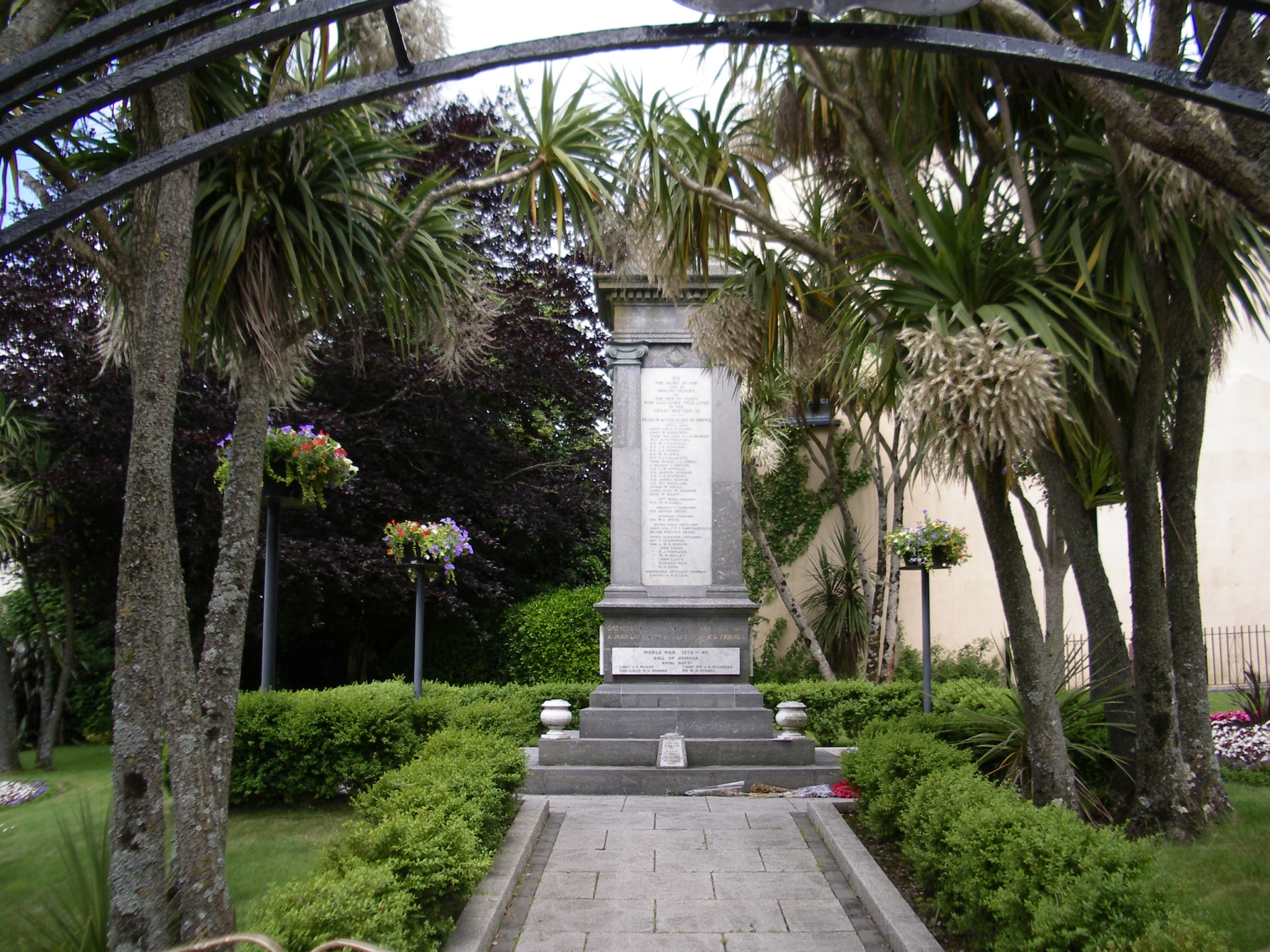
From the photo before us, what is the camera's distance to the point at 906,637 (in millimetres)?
15680

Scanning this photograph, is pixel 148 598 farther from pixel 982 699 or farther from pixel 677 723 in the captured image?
pixel 677 723

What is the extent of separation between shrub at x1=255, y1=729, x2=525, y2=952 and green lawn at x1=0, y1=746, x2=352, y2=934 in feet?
1.62

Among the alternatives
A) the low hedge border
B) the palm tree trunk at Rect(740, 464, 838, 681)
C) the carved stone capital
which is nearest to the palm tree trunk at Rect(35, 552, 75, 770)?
the carved stone capital

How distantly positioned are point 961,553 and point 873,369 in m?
4.14

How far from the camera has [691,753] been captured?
816 centimetres

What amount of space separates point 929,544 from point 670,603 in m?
2.95

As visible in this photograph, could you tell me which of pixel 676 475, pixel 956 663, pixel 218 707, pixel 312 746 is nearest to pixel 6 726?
pixel 312 746

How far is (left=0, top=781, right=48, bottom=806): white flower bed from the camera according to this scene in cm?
793

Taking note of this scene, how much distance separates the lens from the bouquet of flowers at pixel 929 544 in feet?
32.6

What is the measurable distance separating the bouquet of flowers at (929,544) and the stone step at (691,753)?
8.93 ft

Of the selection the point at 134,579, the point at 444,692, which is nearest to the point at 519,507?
the point at 444,692

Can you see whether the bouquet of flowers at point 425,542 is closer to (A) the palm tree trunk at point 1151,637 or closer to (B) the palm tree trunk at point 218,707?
(B) the palm tree trunk at point 218,707

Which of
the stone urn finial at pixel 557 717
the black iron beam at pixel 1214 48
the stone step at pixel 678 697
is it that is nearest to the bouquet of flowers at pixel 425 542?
the stone urn finial at pixel 557 717

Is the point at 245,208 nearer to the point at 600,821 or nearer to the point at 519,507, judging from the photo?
the point at 600,821
